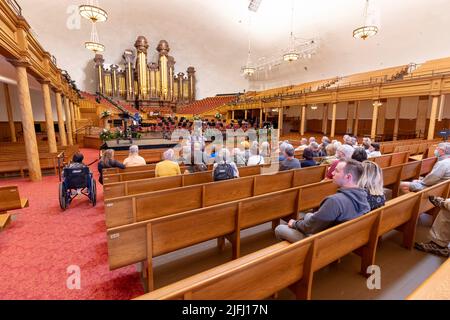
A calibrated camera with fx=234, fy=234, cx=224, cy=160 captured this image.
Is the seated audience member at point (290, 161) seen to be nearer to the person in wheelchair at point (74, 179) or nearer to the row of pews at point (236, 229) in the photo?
the row of pews at point (236, 229)

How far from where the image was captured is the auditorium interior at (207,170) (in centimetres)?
179

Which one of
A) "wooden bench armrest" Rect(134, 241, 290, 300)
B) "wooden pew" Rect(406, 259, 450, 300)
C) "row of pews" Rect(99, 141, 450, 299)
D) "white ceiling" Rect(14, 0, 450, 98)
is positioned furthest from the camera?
"white ceiling" Rect(14, 0, 450, 98)

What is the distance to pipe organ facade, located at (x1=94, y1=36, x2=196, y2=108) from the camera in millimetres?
18859

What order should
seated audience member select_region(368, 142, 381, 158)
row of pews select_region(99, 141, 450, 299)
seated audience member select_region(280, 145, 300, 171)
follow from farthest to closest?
seated audience member select_region(368, 142, 381, 158) < seated audience member select_region(280, 145, 300, 171) < row of pews select_region(99, 141, 450, 299)

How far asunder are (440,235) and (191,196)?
2625 mm

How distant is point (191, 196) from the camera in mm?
2816

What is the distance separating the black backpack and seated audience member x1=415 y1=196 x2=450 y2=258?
2240mm

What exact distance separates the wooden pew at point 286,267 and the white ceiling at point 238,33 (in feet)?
47.4

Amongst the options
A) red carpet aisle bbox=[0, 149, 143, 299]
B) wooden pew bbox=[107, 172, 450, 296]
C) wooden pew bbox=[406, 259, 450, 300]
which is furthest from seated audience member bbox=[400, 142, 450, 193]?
red carpet aisle bbox=[0, 149, 143, 299]

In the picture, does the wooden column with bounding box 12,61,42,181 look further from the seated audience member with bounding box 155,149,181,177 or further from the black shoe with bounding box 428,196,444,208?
the black shoe with bounding box 428,196,444,208

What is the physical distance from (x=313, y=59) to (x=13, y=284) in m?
19.9

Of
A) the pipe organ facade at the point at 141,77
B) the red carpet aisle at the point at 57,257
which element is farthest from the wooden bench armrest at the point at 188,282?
the pipe organ facade at the point at 141,77
